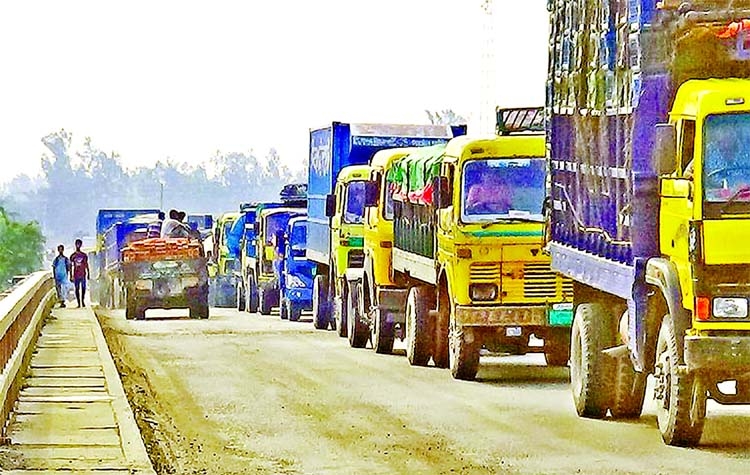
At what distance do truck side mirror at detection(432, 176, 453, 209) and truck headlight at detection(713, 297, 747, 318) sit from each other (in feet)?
29.0

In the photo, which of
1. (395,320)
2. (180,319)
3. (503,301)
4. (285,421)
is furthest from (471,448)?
(180,319)

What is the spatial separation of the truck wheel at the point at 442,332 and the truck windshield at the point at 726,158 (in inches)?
390

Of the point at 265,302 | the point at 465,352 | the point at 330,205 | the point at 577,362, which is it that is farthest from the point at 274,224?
the point at 577,362

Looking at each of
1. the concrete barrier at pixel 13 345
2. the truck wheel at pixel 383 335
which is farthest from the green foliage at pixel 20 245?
the concrete barrier at pixel 13 345

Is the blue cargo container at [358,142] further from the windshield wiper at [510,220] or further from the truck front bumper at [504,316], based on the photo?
the truck front bumper at [504,316]

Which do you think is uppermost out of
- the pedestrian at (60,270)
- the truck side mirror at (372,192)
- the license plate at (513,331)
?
the truck side mirror at (372,192)

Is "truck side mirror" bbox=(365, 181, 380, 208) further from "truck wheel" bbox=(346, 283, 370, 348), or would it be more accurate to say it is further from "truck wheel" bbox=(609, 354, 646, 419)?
"truck wheel" bbox=(609, 354, 646, 419)

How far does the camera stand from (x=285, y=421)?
60.2 ft

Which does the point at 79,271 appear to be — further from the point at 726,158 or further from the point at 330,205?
the point at 726,158

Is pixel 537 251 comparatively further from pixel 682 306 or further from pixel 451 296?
pixel 682 306

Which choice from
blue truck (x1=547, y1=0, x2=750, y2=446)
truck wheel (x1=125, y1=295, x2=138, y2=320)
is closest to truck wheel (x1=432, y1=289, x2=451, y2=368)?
blue truck (x1=547, y1=0, x2=750, y2=446)

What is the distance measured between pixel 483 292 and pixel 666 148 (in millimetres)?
7900

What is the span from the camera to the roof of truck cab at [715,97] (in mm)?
15156

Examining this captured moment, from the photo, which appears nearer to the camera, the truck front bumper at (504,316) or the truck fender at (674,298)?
the truck fender at (674,298)
